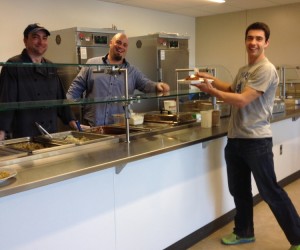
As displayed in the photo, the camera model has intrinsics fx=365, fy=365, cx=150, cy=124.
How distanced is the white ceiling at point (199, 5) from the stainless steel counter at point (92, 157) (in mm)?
2648

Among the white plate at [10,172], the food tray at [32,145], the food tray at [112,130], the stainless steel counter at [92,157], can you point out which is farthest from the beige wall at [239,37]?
the white plate at [10,172]

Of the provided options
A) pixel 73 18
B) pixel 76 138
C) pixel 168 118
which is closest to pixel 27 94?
pixel 76 138

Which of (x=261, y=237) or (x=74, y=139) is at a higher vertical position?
(x=74, y=139)

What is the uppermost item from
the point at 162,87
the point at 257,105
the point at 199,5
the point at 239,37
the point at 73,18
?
the point at 199,5

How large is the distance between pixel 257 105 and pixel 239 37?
3.70 meters

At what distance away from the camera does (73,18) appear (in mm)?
4348

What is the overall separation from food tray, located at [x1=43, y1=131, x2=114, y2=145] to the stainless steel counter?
0.17ft

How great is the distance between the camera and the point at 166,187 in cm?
222

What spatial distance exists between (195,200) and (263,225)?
71cm

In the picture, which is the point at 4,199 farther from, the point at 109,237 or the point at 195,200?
the point at 195,200

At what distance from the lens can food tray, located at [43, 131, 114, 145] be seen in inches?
83.7

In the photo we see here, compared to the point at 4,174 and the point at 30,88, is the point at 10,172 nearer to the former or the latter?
the point at 4,174

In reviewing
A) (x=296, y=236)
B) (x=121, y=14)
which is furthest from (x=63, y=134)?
(x=121, y=14)

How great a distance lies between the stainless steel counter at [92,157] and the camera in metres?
1.53
